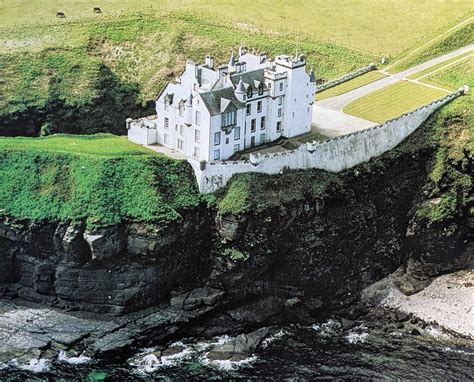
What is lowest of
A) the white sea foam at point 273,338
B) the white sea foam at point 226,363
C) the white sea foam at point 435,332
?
the white sea foam at point 226,363

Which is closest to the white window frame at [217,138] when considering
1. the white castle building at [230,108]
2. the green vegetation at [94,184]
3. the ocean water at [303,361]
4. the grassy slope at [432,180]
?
the white castle building at [230,108]

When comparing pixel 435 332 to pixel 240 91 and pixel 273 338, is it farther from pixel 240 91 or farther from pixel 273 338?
pixel 240 91

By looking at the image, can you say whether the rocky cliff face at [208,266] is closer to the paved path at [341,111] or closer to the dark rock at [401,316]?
the dark rock at [401,316]

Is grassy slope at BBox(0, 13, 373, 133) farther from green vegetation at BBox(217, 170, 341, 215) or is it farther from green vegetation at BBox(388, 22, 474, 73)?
green vegetation at BBox(217, 170, 341, 215)

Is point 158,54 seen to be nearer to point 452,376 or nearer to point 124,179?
point 124,179

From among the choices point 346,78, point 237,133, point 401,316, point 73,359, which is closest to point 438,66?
point 346,78

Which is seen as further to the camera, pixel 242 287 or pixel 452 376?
pixel 242 287

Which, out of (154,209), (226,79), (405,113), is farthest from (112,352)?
(405,113)

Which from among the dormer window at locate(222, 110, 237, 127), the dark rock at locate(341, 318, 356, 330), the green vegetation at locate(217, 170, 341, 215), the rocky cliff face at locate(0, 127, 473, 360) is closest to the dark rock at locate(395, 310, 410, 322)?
the dark rock at locate(341, 318, 356, 330)
